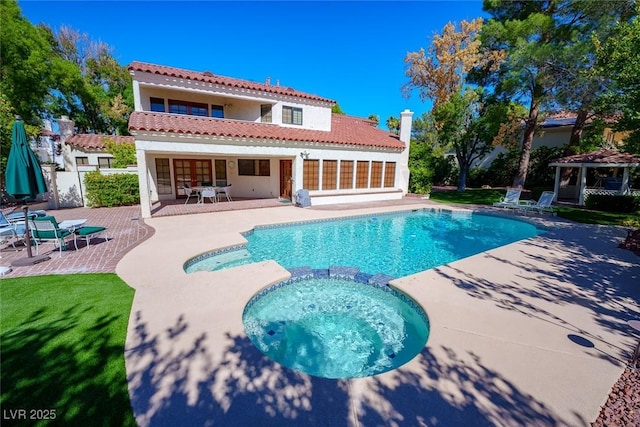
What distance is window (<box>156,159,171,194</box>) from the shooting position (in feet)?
54.5

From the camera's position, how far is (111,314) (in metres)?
4.76

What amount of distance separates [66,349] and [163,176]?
1505 cm

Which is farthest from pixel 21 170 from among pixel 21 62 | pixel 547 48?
pixel 547 48

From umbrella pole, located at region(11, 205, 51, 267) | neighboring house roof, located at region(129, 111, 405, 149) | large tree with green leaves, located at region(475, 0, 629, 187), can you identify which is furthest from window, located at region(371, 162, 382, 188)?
umbrella pole, located at region(11, 205, 51, 267)

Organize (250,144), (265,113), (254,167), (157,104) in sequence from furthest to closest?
(254,167)
(265,113)
(157,104)
(250,144)

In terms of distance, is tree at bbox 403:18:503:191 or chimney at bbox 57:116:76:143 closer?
chimney at bbox 57:116:76:143

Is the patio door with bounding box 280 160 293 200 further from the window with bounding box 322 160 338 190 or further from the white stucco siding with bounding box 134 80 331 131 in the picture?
the white stucco siding with bounding box 134 80 331 131

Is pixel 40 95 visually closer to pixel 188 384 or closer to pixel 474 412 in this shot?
pixel 188 384

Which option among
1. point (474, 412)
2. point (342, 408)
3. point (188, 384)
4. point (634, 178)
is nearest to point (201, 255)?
point (188, 384)

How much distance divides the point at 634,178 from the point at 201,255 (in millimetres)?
28891

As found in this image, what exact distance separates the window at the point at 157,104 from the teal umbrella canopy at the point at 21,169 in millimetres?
9487

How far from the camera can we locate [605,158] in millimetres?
17969

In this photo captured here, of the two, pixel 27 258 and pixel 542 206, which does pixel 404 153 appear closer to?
pixel 542 206

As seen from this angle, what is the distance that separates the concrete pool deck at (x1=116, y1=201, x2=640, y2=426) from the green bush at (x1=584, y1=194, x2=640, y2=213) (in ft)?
45.2
